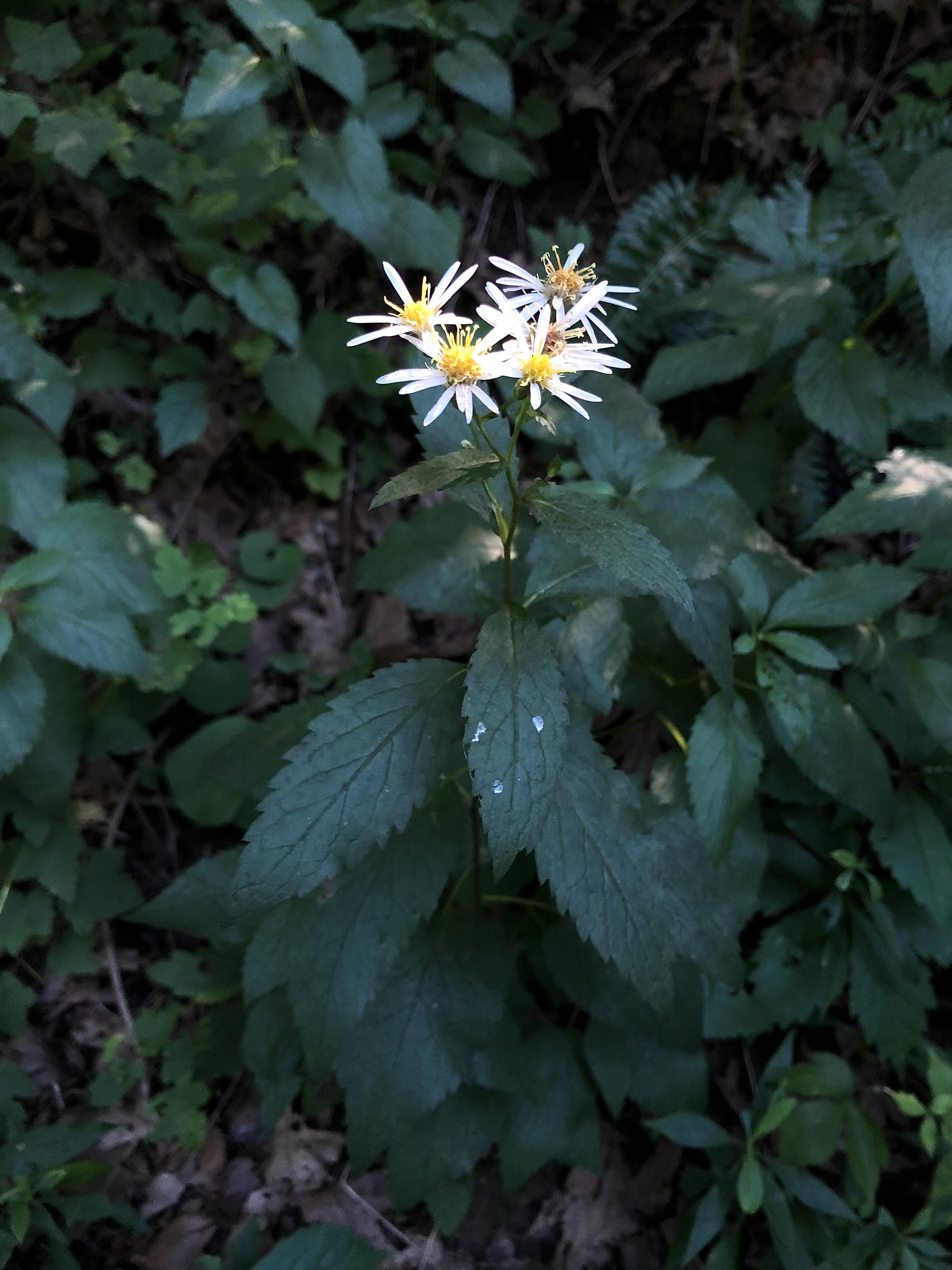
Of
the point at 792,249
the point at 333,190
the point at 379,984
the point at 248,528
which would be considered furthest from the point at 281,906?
the point at 792,249

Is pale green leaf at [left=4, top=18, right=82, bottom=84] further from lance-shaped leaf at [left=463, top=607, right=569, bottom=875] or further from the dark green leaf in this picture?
lance-shaped leaf at [left=463, top=607, right=569, bottom=875]

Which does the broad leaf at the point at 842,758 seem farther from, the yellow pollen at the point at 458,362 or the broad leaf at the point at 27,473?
the broad leaf at the point at 27,473

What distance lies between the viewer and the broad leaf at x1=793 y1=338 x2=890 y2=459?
7.68ft

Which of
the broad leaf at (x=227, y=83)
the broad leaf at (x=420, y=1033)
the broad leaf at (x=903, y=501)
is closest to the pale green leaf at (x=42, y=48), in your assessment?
the broad leaf at (x=227, y=83)

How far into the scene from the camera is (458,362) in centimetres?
126

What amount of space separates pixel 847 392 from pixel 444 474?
1.82 meters

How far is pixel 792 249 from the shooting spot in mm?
2639

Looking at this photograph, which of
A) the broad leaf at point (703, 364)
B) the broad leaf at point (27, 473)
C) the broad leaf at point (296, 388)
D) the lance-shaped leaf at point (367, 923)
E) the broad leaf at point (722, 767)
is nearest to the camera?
the lance-shaped leaf at point (367, 923)

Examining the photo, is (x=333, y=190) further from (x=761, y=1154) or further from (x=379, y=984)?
(x=761, y=1154)

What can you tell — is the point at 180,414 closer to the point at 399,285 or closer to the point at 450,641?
the point at 450,641

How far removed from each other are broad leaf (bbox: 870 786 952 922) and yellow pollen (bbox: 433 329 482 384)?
166 centimetres

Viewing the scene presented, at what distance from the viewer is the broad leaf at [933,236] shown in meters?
1.83

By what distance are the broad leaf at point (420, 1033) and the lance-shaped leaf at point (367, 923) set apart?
215mm

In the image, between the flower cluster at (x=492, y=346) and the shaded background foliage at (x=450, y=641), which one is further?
the shaded background foliage at (x=450, y=641)
